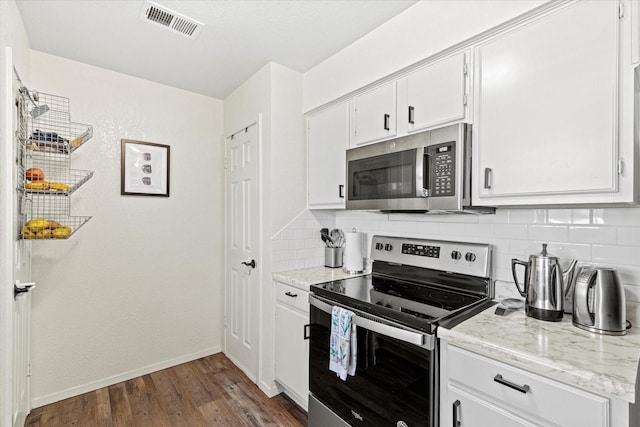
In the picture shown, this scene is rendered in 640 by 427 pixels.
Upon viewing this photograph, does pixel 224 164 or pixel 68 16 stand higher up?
pixel 68 16

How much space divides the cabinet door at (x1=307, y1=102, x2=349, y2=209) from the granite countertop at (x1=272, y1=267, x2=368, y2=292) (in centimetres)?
49

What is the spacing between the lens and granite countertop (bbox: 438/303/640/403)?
0.90m

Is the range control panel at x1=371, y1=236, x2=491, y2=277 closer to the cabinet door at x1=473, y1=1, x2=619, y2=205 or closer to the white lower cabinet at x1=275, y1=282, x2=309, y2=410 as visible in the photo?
the cabinet door at x1=473, y1=1, x2=619, y2=205

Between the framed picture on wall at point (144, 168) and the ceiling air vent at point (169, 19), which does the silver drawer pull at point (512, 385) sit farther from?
the framed picture on wall at point (144, 168)

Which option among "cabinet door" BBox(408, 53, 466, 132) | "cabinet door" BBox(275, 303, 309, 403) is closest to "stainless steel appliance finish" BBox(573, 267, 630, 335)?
"cabinet door" BBox(408, 53, 466, 132)

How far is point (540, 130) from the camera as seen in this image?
1.29 metres

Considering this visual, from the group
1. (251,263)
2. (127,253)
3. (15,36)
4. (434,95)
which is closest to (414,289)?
(434,95)

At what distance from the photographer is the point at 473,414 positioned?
117cm

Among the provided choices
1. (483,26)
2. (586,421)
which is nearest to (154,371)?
(586,421)

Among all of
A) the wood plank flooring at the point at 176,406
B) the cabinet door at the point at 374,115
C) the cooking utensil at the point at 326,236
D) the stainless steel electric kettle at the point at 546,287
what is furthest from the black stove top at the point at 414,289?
the wood plank flooring at the point at 176,406

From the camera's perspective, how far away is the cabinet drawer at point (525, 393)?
928 millimetres

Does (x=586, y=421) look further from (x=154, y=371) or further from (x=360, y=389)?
(x=154, y=371)

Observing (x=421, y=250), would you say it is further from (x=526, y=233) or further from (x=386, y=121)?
(x=386, y=121)

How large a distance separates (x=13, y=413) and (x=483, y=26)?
3.01m
